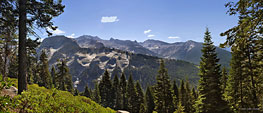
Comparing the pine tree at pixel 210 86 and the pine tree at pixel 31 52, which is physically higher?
the pine tree at pixel 31 52

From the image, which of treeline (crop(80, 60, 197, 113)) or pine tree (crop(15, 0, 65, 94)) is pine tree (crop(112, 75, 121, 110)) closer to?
treeline (crop(80, 60, 197, 113))

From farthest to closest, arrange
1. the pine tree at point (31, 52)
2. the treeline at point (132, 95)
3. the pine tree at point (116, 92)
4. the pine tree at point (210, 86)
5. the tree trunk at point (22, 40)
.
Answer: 1. the pine tree at point (116, 92)
2. the treeline at point (132, 95)
3. the pine tree at point (210, 86)
4. the pine tree at point (31, 52)
5. the tree trunk at point (22, 40)

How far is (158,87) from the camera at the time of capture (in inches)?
1436

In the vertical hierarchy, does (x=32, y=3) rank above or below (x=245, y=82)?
above

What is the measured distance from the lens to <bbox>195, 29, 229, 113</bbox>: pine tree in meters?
21.6

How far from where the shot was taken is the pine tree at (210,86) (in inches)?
851

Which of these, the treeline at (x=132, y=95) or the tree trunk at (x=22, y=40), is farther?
the treeline at (x=132, y=95)

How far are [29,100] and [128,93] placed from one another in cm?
5894

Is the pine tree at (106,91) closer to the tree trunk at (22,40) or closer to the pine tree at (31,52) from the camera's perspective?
the pine tree at (31,52)

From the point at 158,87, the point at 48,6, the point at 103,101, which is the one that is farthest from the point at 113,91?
the point at 48,6

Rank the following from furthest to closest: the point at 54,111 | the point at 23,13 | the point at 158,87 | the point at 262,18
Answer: the point at 158,87, the point at 23,13, the point at 262,18, the point at 54,111

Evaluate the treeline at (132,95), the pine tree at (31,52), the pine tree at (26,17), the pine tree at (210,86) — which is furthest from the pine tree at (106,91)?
the pine tree at (26,17)

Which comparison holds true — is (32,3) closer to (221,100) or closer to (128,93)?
(221,100)

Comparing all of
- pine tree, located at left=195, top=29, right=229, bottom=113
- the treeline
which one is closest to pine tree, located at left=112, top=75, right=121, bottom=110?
the treeline
